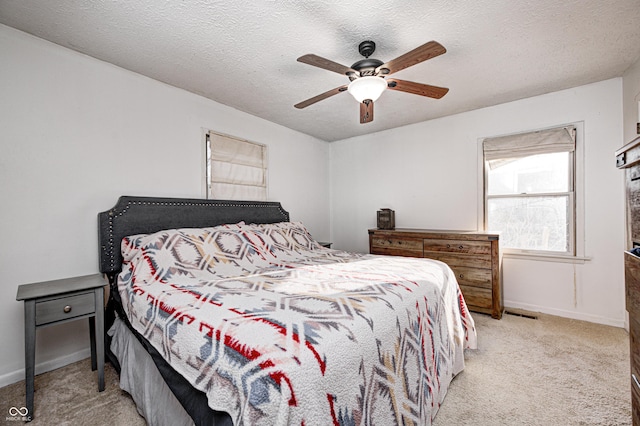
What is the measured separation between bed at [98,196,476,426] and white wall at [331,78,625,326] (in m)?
1.68

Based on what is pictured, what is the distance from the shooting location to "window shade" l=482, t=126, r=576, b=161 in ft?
9.34

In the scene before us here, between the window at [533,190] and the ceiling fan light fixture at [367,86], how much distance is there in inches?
84.4

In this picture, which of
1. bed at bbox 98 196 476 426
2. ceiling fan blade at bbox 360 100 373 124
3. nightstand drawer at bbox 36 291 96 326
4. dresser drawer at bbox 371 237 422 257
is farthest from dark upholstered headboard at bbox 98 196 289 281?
ceiling fan blade at bbox 360 100 373 124

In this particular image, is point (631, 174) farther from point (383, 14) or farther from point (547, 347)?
point (547, 347)

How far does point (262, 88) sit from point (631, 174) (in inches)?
105

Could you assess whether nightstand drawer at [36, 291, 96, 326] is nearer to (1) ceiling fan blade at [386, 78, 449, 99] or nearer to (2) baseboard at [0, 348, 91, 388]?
(2) baseboard at [0, 348, 91, 388]

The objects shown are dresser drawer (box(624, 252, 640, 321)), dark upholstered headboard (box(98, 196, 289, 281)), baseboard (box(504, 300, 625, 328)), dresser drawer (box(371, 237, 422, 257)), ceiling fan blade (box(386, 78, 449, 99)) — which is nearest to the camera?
dresser drawer (box(624, 252, 640, 321))

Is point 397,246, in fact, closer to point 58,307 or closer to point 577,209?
Result: point 577,209

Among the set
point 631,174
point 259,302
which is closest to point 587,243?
point 631,174

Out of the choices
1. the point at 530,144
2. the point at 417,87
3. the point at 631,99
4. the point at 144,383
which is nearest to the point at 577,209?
the point at 530,144

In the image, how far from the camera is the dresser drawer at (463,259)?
286 cm

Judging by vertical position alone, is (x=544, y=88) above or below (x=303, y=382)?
above

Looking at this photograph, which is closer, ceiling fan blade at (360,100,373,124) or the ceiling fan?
the ceiling fan

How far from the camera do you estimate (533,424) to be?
141 centimetres
